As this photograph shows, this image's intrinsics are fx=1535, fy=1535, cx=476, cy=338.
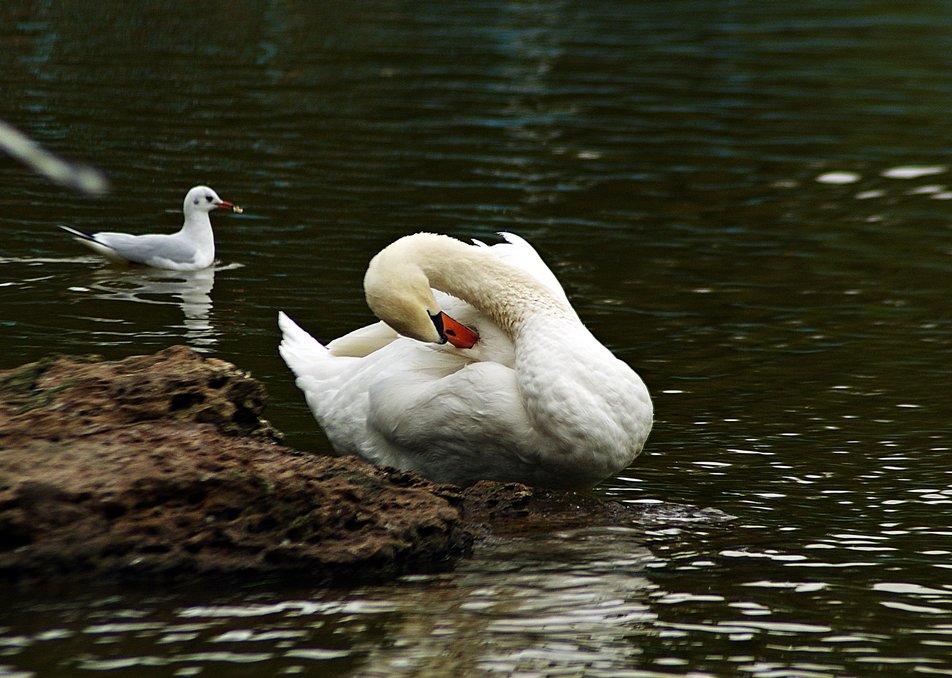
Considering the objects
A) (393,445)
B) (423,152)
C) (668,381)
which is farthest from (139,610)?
(423,152)

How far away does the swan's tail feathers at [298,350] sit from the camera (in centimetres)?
834

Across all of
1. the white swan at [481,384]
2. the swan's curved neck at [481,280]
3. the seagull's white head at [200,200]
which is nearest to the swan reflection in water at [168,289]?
the seagull's white head at [200,200]

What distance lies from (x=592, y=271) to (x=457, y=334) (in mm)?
6407

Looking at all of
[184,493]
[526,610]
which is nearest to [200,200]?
[184,493]

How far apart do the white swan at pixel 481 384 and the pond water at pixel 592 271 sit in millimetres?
459

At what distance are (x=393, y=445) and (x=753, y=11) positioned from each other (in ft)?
101

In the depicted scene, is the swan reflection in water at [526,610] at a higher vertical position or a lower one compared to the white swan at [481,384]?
lower

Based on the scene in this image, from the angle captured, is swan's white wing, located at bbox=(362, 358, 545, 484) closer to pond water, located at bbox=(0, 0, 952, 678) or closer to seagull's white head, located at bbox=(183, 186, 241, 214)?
pond water, located at bbox=(0, 0, 952, 678)

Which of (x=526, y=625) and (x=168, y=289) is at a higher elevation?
(x=168, y=289)

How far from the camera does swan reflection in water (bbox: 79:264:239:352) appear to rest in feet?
38.4

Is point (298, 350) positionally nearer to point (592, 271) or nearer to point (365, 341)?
point (365, 341)

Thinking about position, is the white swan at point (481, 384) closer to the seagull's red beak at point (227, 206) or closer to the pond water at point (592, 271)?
the pond water at point (592, 271)

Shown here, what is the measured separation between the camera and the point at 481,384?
6.95m

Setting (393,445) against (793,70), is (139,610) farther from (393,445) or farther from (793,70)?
(793,70)
